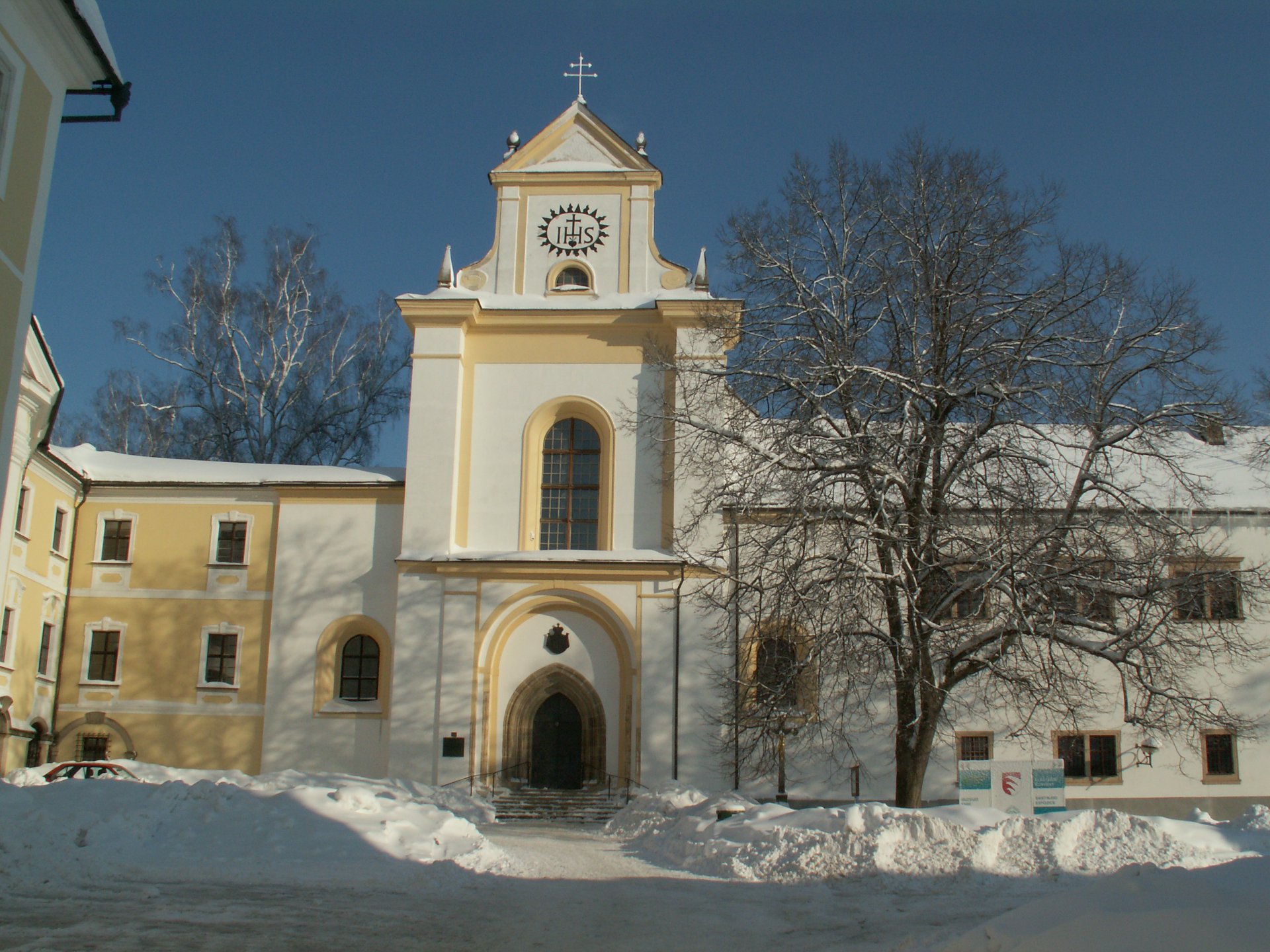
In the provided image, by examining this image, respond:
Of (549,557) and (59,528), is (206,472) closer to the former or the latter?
(59,528)

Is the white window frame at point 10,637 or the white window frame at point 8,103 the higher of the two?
the white window frame at point 8,103

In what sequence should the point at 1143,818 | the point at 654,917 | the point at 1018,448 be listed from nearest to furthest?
the point at 654,917 → the point at 1143,818 → the point at 1018,448

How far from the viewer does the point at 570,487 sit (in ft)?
86.5

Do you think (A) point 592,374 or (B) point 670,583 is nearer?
(B) point 670,583

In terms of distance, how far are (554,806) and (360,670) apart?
556 centimetres

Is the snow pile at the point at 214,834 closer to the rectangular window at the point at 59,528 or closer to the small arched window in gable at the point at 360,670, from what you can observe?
the small arched window in gable at the point at 360,670

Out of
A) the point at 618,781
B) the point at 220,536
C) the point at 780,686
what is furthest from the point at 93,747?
the point at 780,686

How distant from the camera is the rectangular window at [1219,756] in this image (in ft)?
81.0

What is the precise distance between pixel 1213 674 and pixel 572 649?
1358 cm

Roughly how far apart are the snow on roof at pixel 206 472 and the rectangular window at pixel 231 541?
3.18 ft

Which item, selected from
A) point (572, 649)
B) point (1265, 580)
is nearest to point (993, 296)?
point (1265, 580)

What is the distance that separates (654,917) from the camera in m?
10.8

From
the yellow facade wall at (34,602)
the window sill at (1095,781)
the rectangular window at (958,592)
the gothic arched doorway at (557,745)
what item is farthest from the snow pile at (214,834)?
the window sill at (1095,781)

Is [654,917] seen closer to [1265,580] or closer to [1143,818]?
[1143,818]
